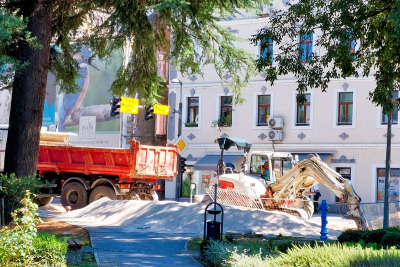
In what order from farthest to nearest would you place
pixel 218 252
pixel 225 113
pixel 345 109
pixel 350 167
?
pixel 225 113
pixel 345 109
pixel 350 167
pixel 218 252

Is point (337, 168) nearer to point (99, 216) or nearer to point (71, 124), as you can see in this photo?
point (99, 216)

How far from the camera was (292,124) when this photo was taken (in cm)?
3834

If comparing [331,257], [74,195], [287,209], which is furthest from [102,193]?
[331,257]

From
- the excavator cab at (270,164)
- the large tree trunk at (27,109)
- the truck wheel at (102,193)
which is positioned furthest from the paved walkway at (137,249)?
the excavator cab at (270,164)

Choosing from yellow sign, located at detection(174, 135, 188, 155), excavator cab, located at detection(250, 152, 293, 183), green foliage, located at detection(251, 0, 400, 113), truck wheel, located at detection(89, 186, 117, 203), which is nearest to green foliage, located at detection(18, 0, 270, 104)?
green foliage, located at detection(251, 0, 400, 113)

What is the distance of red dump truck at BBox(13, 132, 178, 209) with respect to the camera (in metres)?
26.9

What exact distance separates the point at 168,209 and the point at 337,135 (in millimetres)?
16359

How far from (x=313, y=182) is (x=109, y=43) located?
794 cm

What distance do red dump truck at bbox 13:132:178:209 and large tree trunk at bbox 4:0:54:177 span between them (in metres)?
8.90

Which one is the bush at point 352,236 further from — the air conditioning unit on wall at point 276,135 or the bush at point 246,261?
the air conditioning unit on wall at point 276,135

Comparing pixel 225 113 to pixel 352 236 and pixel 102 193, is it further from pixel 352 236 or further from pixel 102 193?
pixel 352 236

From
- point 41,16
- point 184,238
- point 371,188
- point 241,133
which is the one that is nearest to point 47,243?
point 184,238

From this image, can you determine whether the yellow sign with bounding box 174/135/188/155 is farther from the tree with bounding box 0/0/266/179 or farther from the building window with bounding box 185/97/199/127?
the building window with bounding box 185/97/199/127

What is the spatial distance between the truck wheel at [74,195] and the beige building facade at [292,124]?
20.7 ft
